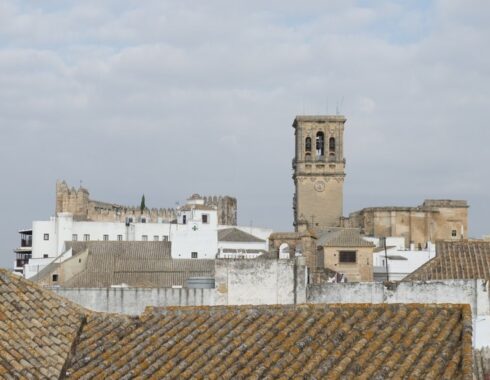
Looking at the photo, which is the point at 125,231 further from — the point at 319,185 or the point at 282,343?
the point at 282,343

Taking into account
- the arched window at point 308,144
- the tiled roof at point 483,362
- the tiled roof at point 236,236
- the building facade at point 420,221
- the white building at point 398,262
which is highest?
the arched window at point 308,144

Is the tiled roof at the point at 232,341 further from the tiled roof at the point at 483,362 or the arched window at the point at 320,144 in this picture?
the arched window at the point at 320,144

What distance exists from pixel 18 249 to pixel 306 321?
63.8 m

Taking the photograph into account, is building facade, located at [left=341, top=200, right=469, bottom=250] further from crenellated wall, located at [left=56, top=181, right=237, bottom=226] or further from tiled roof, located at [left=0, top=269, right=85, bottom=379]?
tiled roof, located at [left=0, top=269, right=85, bottom=379]

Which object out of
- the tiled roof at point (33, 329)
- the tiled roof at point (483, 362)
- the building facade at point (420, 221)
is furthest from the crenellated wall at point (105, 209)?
the tiled roof at point (33, 329)

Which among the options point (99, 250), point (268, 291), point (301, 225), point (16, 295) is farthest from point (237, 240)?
point (16, 295)

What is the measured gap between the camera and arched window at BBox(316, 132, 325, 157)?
8388 centimetres

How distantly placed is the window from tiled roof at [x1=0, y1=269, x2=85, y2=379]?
43610 millimetres

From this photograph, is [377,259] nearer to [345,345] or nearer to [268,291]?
[268,291]

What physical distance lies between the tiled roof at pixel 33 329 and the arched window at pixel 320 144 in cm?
7223

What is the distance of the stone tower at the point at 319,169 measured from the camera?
82.3 m

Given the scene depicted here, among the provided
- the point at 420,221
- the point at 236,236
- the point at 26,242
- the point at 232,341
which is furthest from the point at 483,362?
the point at 26,242

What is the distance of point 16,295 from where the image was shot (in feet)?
38.8

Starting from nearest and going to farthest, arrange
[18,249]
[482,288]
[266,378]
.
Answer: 1. [266,378]
2. [482,288]
3. [18,249]
